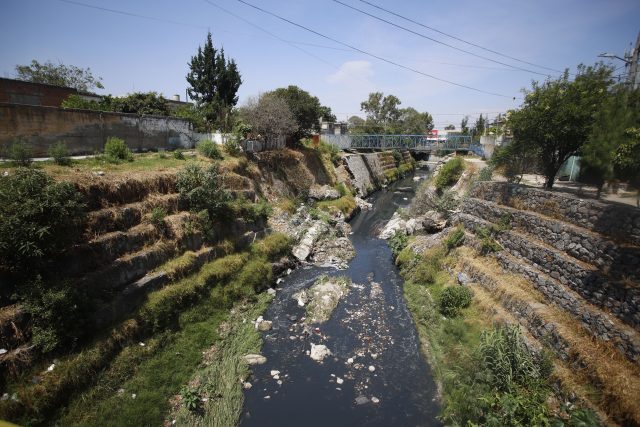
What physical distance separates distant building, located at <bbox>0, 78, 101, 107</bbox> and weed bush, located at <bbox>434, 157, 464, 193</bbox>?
35091 mm

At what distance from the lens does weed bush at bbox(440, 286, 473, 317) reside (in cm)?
1290

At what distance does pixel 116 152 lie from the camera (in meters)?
16.5

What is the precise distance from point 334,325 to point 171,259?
24.8 feet

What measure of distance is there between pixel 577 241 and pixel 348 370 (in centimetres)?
918

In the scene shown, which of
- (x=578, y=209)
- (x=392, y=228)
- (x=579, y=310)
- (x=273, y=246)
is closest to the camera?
(x=579, y=310)

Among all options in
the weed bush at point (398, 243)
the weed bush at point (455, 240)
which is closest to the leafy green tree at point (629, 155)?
the weed bush at point (455, 240)

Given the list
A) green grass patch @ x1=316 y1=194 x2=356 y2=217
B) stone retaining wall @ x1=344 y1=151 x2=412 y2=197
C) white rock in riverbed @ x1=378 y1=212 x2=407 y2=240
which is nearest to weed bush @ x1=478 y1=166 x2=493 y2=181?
white rock in riverbed @ x1=378 y1=212 x2=407 y2=240

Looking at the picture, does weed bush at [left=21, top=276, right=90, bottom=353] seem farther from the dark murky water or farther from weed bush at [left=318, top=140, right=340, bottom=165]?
weed bush at [left=318, top=140, right=340, bottom=165]

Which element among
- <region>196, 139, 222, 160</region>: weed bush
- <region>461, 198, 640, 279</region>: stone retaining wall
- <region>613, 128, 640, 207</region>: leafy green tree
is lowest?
<region>461, 198, 640, 279</region>: stone retaining wall

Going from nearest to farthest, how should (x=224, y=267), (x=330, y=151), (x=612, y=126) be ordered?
(x=612, y=126) < (x=224, y=267) < (x=330, y=151)

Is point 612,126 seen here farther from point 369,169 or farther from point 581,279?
point 369,169

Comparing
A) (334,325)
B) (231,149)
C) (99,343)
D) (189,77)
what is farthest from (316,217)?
(189,77)

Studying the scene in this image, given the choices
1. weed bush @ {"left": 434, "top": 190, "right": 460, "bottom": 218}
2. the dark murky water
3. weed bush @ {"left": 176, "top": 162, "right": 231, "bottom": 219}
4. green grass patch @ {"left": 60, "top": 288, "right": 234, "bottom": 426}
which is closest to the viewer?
green grass patch @ {"left": 60, "top": 288, "right": 234, "bottom": 426}

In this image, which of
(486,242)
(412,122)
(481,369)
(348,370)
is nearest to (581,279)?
(481,369)
